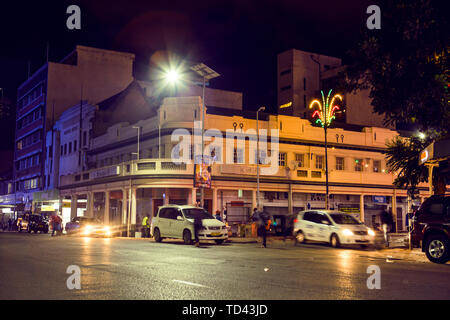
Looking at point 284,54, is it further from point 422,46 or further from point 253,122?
point 422,46

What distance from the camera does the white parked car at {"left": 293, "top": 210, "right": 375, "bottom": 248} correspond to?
22.5m

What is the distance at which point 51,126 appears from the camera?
6994cm

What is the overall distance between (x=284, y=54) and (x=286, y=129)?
3592 cm

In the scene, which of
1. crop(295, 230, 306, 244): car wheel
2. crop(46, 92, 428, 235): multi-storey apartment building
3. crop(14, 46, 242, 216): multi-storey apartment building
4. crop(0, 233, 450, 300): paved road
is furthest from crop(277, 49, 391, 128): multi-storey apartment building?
crop(0, 233, 450, 300): paved road

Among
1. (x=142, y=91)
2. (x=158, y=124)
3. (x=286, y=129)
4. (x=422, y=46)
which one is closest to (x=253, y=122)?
(x=286, y=129)

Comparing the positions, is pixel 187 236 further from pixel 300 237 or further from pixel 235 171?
pixel 235 171

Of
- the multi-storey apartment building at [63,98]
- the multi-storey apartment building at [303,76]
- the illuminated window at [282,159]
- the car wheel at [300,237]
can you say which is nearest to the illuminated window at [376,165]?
the illuminated window at [282,159]

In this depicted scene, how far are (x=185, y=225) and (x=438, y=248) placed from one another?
11958 millimetres

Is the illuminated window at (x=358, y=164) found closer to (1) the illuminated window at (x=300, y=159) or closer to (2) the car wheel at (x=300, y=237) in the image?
(1) the illuminated window at (x=300, y=159)

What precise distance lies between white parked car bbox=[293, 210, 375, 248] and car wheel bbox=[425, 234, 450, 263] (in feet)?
23.2

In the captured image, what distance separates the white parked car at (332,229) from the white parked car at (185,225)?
388 cm

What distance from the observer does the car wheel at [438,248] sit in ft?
48.6

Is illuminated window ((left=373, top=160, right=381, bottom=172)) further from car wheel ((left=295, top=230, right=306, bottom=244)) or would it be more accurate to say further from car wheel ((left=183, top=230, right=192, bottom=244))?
car wheel ((left=183, top=230, right=192, bottom=244))

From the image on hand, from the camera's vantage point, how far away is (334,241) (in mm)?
22906
